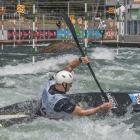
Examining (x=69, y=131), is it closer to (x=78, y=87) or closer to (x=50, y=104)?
(x=50, y=104)

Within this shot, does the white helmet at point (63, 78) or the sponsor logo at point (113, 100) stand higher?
the white helmet at point (63, 78)

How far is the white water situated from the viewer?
665 cm

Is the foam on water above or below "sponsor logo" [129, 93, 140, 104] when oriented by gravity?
below

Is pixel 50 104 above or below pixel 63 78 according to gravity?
below

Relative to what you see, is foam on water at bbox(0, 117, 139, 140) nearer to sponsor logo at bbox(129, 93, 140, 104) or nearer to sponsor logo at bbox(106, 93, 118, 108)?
sponsor logo at bbox(106, 93, 118, 108)

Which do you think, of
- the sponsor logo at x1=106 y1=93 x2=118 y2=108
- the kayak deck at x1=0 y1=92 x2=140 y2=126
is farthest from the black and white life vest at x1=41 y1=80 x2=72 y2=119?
the sponsor logo at x1=106 y1=93 x2=118 y2=108

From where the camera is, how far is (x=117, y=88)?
11.4 m

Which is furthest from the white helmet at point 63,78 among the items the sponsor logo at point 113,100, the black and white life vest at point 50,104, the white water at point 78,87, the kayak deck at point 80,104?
the sponsor logo at point 113,100

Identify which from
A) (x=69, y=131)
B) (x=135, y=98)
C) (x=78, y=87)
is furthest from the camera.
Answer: (x=78, y=87)

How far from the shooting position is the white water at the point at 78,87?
6648mm

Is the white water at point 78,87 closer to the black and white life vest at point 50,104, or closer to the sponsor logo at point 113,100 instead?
the black and white life vest at point 50,104

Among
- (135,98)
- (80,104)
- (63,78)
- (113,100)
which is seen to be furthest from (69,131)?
(135,98)

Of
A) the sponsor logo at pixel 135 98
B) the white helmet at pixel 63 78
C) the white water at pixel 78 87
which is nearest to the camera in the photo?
the white helmet at pixel 63 78

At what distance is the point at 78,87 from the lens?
11508 mm
